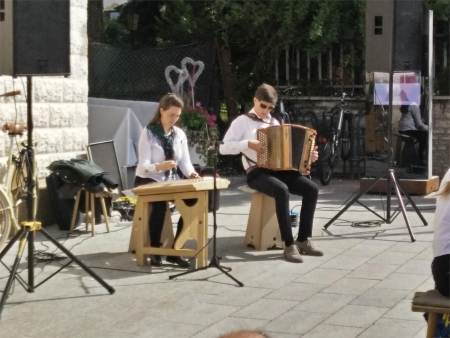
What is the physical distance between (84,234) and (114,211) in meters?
0.93

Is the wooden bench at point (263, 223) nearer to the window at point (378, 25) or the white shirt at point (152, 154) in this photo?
the white shirt at point (152, 154)

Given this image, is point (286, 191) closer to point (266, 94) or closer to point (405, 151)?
point (266, 94)

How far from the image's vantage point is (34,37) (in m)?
6.62

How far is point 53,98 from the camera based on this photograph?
397 inches

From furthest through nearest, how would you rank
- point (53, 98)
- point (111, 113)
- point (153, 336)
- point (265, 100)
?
1. point (111, 113)
2. point (53, 98)
3. point (265, 100)
4. point (153, 336)

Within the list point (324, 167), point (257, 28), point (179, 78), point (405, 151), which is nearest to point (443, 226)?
point (405, 151)

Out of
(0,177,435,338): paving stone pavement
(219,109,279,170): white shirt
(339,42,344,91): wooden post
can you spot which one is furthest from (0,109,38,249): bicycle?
(339,42,344,91): wooden post

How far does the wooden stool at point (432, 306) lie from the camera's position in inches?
172

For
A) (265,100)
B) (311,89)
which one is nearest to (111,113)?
(265,100)

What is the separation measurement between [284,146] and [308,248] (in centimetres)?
95

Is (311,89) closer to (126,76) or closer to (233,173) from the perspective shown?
(233,173)

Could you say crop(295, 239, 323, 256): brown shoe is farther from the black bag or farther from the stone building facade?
the stone building facade

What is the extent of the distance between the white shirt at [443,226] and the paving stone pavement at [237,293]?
3.95ft

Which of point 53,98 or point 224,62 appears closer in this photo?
point 53,98
